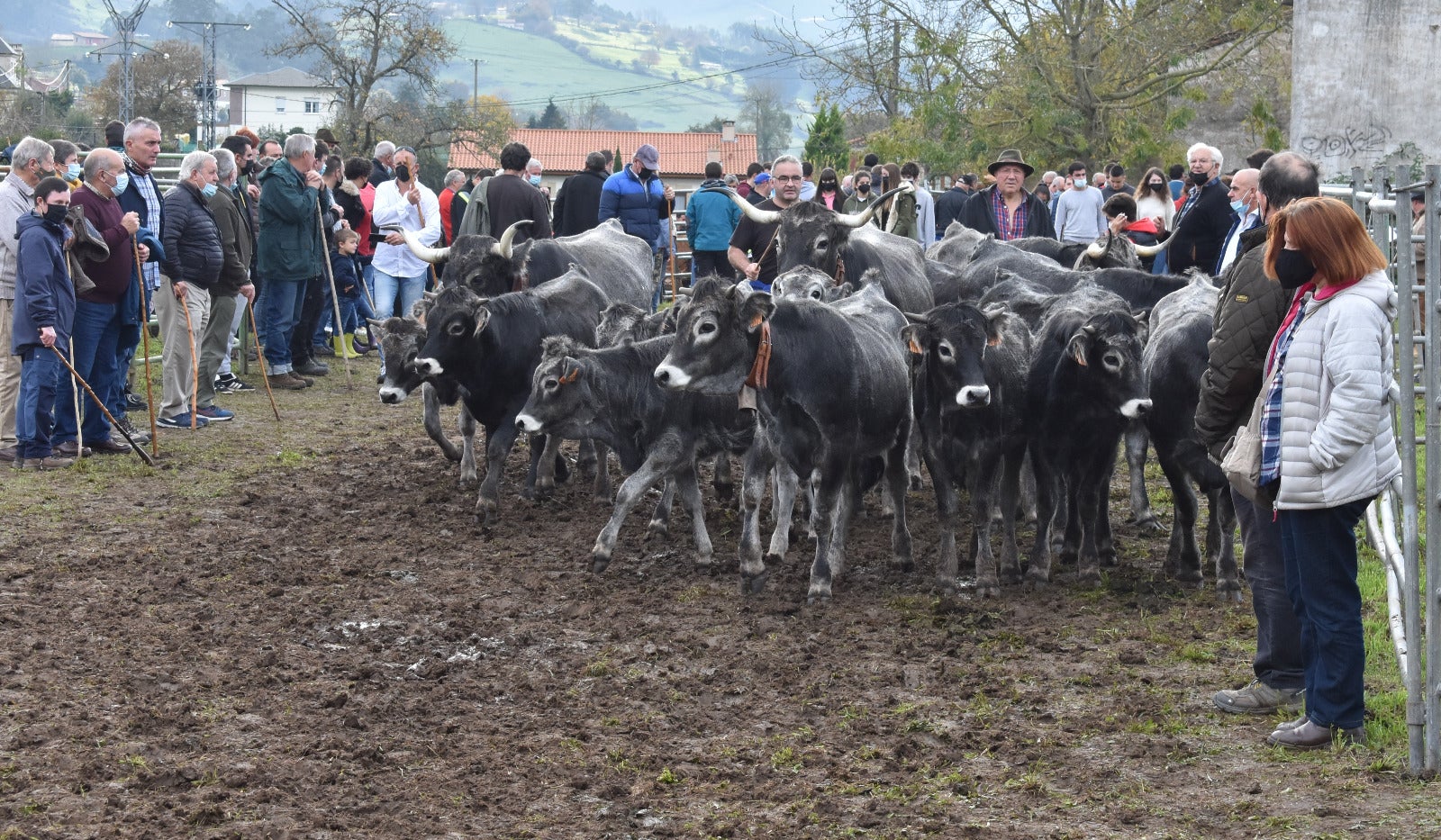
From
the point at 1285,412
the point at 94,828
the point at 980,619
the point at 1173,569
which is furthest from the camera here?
the point at 1173,569

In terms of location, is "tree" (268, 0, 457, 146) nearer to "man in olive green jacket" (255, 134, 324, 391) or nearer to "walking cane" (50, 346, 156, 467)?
"man in olive green jacket" (255, 134, 324, 391)

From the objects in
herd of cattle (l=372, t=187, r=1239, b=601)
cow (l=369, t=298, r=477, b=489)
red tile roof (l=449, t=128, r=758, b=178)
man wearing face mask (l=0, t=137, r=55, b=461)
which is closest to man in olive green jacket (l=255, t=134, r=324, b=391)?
man wearing face mask (l=0, t=137, r=55, b=461)

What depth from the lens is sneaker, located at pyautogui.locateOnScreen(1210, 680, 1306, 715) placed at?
5766 millimetres

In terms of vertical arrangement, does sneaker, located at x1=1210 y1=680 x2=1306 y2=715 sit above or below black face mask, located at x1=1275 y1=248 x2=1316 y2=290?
below

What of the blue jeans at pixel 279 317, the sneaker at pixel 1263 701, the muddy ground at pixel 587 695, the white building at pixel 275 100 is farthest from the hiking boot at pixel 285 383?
the white building at pixel 275 100

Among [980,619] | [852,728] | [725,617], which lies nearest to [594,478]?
[725,617]

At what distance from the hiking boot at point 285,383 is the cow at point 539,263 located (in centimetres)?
277

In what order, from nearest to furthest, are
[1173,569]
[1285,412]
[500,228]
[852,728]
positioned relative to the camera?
[1285,412] → [852,728] → [1173,569] → [500,228]

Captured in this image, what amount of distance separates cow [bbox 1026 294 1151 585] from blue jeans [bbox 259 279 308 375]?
8.88m

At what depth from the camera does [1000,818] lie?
4.75m

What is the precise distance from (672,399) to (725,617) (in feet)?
5.14

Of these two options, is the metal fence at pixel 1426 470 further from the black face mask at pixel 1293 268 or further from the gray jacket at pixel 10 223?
the gray jacket at pixel 10 223

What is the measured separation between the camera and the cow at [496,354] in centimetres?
971

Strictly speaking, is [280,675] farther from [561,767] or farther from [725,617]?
[725,617]
